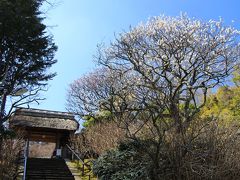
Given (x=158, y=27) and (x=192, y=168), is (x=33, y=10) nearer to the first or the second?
(x=158, y=27)

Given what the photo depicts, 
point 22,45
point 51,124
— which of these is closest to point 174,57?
point 22,45

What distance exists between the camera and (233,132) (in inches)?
455

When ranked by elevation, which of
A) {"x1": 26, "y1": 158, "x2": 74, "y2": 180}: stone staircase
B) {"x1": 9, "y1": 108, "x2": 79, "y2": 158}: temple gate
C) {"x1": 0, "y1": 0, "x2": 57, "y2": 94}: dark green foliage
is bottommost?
{"x1": 26, "y1": 158, "x2": 74, "y2": 180}: stone staircase

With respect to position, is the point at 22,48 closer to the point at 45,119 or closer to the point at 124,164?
the point at 124,164

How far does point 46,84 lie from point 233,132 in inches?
451

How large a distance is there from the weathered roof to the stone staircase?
635 cm

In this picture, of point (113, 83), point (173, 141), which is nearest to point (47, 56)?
point (113, 83)

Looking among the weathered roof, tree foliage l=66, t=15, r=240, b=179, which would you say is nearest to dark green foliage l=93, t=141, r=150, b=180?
tree foliage l=66, t=15, r=240, b=179

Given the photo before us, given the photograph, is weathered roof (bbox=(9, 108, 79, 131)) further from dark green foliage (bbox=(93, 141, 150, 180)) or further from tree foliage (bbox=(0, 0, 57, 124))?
dark green foliage (bbox=(93, 141, 150, 180))

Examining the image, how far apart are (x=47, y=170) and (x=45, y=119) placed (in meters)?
10.6

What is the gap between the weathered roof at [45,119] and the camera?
28.8 meters

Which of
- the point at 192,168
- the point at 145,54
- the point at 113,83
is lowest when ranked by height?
the point at 192,168

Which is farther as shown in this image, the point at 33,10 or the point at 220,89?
the point at 220,89

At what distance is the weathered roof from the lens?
28.8 meters
